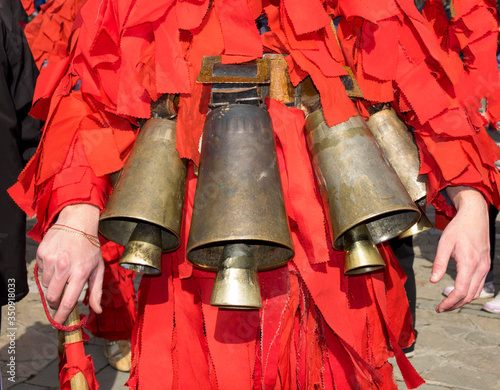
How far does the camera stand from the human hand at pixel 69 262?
4.10ft

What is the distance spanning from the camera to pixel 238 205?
1.12 metres

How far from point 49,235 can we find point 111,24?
613mm

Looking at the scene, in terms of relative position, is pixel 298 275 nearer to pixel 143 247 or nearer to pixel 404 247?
pixel 143 247

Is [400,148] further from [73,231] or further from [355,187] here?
[73,231]

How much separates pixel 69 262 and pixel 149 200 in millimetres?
261

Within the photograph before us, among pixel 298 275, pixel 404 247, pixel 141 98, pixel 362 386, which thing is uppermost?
pixel 141 98

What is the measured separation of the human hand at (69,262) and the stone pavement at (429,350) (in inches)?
69.0

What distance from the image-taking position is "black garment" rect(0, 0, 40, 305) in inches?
74.5

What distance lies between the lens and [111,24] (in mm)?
1430

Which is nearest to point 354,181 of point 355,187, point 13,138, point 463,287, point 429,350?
point 355,187

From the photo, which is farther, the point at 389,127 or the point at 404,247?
the point at 404,247

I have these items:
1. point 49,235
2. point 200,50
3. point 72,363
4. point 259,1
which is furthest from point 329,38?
point 72,363

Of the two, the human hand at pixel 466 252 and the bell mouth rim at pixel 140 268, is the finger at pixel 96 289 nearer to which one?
the bell mouth rim at pixel 140 268

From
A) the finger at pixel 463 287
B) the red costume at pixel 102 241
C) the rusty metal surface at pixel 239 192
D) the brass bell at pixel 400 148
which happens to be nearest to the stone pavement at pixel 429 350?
the red costume at pixel 102 241
